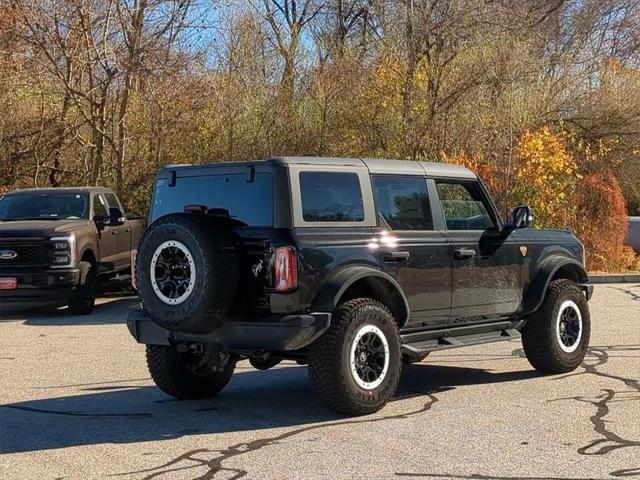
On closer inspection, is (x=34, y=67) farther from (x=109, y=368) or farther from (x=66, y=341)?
(x=109, y=368)

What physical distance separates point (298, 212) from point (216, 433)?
5.70ft

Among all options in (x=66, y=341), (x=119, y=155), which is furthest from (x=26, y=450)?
(x=119, y=155)

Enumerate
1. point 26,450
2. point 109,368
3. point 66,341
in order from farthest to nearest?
point 66,341, point 109,368, point 26,450

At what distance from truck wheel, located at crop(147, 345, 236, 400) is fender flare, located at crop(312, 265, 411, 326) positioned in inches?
48.7

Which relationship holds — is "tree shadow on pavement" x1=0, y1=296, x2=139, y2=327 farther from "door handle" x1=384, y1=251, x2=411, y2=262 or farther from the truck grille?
A: "door handle" x1=384, y1=251, x2=411, y2=262

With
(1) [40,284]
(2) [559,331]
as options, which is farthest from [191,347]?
(1) [40,284]

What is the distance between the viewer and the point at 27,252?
14273mm

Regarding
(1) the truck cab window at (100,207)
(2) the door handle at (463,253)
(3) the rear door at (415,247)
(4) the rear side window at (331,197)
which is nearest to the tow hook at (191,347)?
(4) the rear side window at (331,197)

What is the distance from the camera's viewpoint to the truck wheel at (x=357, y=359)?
712 cm

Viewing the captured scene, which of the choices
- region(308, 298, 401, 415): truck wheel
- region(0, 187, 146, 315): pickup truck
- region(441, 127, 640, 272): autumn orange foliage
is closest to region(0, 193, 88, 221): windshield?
region(0, 187, 146, 315): pickup truck

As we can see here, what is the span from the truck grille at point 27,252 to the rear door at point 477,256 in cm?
761

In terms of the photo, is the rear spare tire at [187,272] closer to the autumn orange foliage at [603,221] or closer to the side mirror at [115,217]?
the side mirror at [115,217]

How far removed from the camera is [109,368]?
9828 mm

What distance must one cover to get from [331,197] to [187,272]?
4.38 ft
